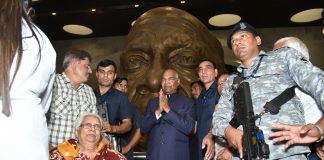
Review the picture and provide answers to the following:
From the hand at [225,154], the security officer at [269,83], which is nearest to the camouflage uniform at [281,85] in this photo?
the security officer at [269,83]

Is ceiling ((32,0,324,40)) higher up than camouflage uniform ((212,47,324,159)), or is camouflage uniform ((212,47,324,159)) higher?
ceiling ((32,0,324,40))

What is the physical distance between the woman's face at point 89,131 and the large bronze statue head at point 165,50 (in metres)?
2.24

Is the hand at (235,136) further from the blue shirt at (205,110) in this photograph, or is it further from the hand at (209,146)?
the blue shirt at (205,110)

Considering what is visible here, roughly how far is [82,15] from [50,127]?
567cm

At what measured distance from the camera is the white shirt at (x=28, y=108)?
1.04m

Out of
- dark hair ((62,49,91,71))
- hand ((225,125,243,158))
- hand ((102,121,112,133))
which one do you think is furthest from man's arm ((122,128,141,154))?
hand ((225,125,243,158))

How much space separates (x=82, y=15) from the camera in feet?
27.9

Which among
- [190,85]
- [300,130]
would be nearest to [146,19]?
[190,85]

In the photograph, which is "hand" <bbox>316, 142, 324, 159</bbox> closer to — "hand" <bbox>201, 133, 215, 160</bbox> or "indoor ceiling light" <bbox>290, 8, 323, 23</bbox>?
"hand" <bbox>201, 133, 215, 160</bbox>

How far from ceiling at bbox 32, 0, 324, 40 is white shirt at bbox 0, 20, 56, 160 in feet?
21.5

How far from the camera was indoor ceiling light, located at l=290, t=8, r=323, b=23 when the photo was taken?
809 cm

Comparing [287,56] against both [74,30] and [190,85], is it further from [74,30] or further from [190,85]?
[74,30]

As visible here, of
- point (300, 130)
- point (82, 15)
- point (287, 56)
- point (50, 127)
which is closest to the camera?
point (300, 130)

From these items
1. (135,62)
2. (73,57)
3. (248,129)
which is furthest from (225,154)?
(135,62)
